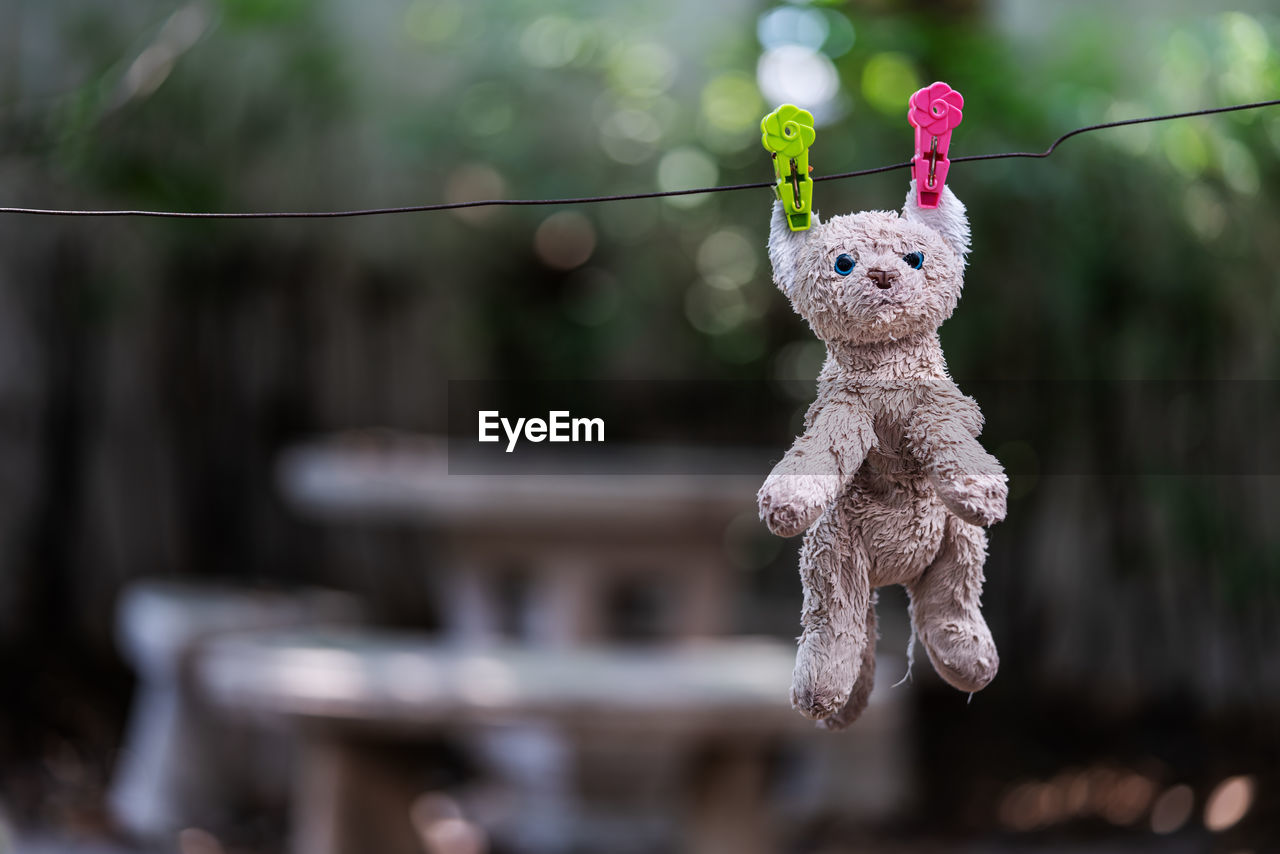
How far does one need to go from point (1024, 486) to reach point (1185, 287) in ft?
1.76

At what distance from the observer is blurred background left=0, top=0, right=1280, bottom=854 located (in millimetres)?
2064

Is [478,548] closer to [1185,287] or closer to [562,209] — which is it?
[562,209]

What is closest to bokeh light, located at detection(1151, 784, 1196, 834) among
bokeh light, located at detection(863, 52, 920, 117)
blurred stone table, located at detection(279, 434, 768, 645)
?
blurred stone table, located at detection(279, 434, 768, 645)

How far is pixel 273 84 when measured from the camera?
291 cm

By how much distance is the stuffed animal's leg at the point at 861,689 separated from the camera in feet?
1.83

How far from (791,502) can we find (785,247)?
153 millimetres

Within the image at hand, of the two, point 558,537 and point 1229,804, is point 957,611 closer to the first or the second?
point 558,537

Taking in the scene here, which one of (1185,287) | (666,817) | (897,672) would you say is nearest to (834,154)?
(1185,287)

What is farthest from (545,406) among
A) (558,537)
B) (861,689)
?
(861,689)

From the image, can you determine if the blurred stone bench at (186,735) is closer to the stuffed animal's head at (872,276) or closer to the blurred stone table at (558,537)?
the blurred stone table at (558,537)

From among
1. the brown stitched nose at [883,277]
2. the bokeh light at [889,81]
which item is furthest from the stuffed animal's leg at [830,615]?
the bokeh light at [889,81]

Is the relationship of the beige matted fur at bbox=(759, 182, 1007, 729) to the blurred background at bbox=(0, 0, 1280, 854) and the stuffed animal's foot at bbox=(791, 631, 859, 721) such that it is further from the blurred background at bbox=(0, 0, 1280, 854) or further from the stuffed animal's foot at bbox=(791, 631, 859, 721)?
the blurred background at bbox=(0, 0, 1280, 854)

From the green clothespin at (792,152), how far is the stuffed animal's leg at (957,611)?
0.52 feet

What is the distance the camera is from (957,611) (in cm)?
54
